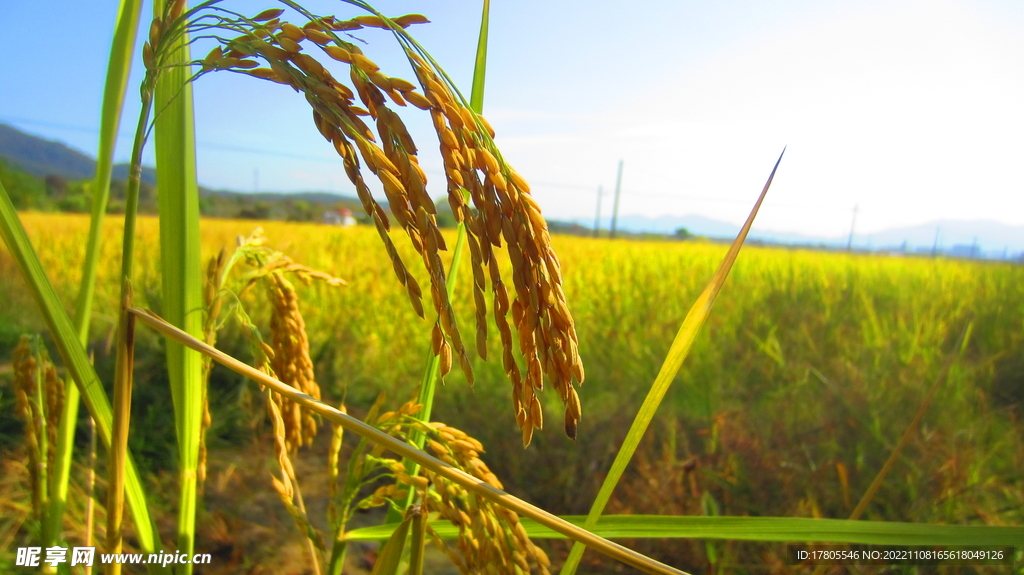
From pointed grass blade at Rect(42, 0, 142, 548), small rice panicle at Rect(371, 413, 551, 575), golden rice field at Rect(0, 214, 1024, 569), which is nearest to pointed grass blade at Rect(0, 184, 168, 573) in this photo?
pointed grass blade at Rect(42, 0, 142, 548)

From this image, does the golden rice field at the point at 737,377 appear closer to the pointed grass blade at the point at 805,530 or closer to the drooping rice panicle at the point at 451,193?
the pointed grass blade at the point at 805,530

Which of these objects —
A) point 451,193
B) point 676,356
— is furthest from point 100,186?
point 676,356

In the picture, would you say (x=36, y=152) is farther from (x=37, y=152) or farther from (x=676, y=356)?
(x=676, y=356)

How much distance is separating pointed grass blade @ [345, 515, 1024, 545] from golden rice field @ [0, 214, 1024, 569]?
2.26ft

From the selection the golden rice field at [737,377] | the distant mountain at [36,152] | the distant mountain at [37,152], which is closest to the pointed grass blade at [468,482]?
the golden rice field at [737,377]

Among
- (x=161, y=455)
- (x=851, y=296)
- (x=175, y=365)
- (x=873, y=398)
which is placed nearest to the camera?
(x=175, y=365)

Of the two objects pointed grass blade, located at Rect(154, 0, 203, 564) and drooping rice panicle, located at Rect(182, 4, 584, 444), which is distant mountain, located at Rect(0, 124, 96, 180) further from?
drooping rice panicle, located at Rect(182, 4, 584, 444)

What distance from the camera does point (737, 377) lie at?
67.1 inches

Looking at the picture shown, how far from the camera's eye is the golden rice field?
1297 mm

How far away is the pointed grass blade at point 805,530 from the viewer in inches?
17.4

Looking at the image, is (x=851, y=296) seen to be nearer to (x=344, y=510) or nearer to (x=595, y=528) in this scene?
(x=595, y=528)

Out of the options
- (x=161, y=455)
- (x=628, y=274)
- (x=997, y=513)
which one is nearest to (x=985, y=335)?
(x=997, y=513)

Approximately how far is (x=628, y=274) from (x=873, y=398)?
1005mm

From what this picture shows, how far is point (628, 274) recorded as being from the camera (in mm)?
2273
